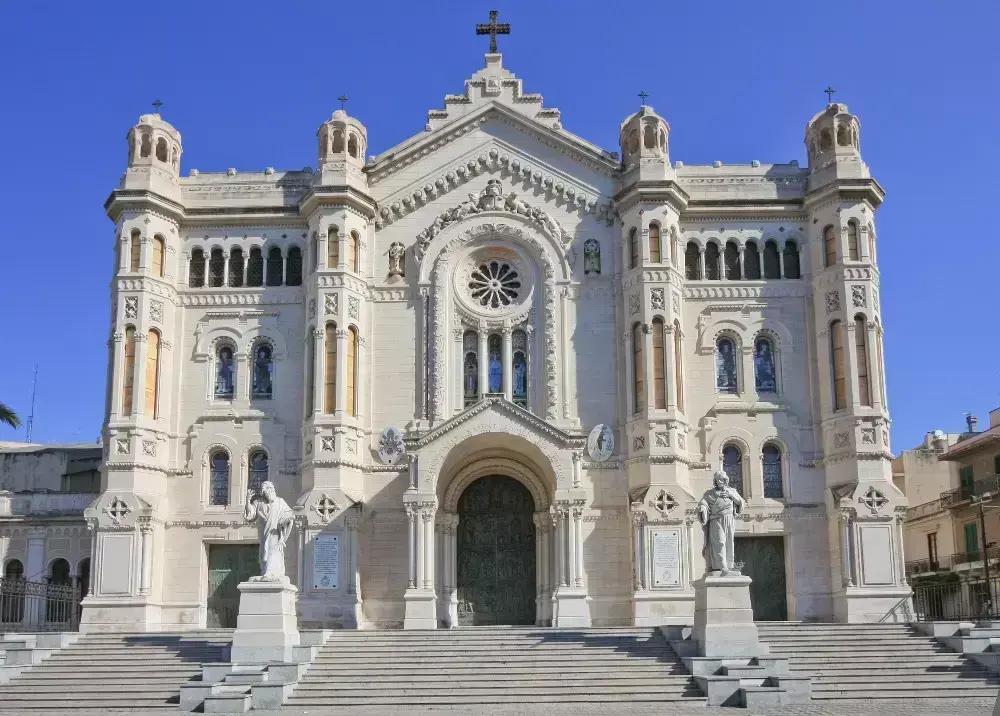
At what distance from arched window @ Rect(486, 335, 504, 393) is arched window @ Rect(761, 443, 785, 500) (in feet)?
28.9

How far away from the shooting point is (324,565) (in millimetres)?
Result: 36844

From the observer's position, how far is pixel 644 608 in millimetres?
36062

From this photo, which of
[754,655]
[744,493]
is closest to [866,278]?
[744,493]

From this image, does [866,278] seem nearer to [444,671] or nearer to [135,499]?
[444,671]

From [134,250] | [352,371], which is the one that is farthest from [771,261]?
[134,250]

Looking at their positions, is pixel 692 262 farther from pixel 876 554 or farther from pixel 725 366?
pixel 876 554

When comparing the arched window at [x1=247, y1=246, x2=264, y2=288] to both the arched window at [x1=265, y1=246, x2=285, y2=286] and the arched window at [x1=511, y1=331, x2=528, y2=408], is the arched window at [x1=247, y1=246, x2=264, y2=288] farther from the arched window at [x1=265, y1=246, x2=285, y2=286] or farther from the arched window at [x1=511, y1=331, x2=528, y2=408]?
the arched window at [x1=511, y1=331, x2=528, y2=408]

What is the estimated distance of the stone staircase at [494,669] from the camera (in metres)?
26.8

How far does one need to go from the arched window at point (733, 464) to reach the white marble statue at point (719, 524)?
8408 millimetres

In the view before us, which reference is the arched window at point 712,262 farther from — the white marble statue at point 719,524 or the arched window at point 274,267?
the arched window at point 274,267

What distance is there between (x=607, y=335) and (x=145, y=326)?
A: 14904 mm

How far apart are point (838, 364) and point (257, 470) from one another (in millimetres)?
19023

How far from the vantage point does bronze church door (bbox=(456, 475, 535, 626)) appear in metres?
38.3

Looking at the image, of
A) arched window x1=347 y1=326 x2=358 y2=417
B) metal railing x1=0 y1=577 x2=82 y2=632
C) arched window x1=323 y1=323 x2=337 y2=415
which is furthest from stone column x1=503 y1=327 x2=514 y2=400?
metal railing x1=0 y1=577 x2=82 y2=632
